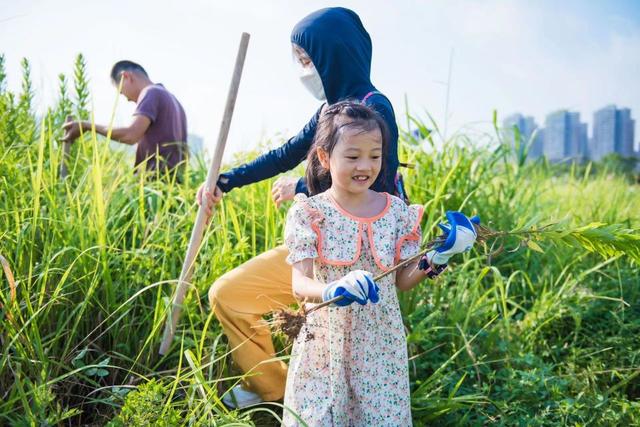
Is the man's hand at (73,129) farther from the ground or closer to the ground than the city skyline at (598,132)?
farther from the ground

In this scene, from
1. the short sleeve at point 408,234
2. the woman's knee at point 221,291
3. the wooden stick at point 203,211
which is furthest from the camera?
the wooden stick at point 203,211

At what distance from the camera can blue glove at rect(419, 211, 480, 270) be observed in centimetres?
152

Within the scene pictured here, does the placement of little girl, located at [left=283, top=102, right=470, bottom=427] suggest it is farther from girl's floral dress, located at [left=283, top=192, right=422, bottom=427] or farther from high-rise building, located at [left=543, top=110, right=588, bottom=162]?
high-rise building, located at [left=543, top=110, right=588, bottom=162]

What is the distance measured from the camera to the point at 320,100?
2.20 meters

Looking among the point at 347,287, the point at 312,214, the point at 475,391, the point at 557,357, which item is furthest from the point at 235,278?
the point at 557,357

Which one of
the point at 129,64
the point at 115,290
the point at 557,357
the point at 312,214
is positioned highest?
the point at 129,64

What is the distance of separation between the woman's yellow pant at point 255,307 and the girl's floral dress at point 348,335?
0.30 metres

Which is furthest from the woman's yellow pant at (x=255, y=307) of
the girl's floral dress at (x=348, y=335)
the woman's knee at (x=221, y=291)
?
the girl's floral dress at (x=348, y=335)

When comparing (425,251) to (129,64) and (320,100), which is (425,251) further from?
(129,64)

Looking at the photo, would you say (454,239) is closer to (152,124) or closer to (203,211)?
(203,211)

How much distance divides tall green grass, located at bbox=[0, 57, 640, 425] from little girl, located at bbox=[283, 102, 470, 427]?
0.25 metres

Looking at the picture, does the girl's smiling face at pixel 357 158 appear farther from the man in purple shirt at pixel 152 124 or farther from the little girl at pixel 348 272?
the man in purple shirt at pixel 152 124

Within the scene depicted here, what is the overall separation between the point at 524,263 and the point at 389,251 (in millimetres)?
1896

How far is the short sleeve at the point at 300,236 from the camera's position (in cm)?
171
